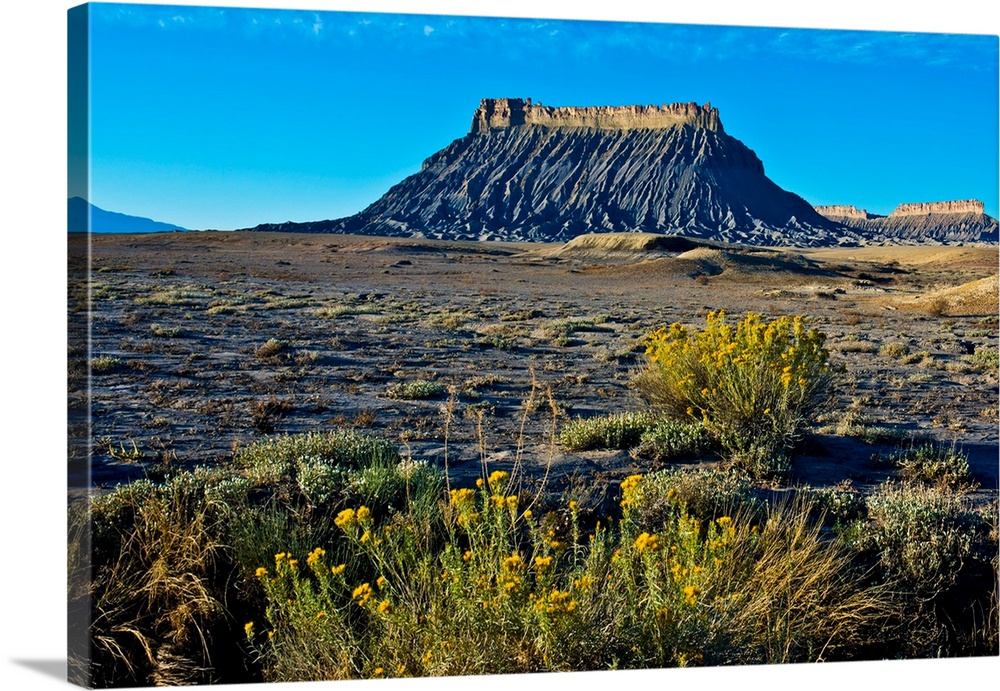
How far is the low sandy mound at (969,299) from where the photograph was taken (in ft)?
20.9

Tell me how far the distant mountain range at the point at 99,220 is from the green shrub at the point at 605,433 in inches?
114

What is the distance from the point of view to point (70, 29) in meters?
4.05

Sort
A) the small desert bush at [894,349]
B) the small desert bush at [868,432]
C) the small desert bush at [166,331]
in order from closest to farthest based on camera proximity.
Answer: the small desert bush at [868,432], the small desert bush at [166,331], the small desert bush at [894,349]

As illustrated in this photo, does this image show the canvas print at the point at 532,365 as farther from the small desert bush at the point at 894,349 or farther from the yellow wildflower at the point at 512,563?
the small desert bush at the point at 894,349

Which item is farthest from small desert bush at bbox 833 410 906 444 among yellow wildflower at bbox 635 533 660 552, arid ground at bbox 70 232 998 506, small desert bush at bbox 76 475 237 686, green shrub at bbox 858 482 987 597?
small desert bush at bbox 76 475 237 686

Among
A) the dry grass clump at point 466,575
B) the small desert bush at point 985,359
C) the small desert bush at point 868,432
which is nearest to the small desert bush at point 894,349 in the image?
the small desert bush at point 985,359

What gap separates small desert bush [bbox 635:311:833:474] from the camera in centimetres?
541

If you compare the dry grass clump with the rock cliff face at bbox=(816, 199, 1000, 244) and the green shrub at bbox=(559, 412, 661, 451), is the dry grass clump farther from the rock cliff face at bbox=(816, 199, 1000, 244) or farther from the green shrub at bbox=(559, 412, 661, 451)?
the rock cliff face at bbox=(816, 199, 1000, 244)

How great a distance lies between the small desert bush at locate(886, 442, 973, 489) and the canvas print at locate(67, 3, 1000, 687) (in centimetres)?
2

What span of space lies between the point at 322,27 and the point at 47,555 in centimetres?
300

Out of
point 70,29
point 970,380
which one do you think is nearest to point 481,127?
point 70,29

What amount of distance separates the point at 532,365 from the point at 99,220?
192 inches

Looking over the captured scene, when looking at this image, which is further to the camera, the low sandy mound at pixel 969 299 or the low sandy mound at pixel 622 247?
the low sandy mound at pixel 622 247

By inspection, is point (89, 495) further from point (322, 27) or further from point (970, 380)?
point (970, 380)
